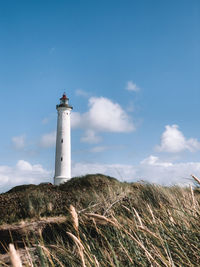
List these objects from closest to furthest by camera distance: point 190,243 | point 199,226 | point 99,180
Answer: point 190,243
point 199,226
point 99,180

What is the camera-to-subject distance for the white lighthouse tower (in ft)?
89.2

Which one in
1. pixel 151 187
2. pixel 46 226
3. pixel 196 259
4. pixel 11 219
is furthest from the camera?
pixel 11 219

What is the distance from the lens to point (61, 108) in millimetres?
28562

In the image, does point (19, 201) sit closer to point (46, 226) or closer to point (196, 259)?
point (46, 226)

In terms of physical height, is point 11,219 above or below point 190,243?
below

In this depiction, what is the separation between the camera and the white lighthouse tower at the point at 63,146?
27.2 m

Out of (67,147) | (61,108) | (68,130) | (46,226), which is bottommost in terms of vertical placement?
(46,226)

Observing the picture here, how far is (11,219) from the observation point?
8.71 meters

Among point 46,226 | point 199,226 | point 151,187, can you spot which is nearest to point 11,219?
point 46,226

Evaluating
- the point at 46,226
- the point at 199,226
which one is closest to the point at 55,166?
the point at 46,226

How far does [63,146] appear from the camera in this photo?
2755 centimetres

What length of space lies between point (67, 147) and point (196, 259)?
26.1m

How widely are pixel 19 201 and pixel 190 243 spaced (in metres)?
9.03

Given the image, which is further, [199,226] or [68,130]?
[68,130]
